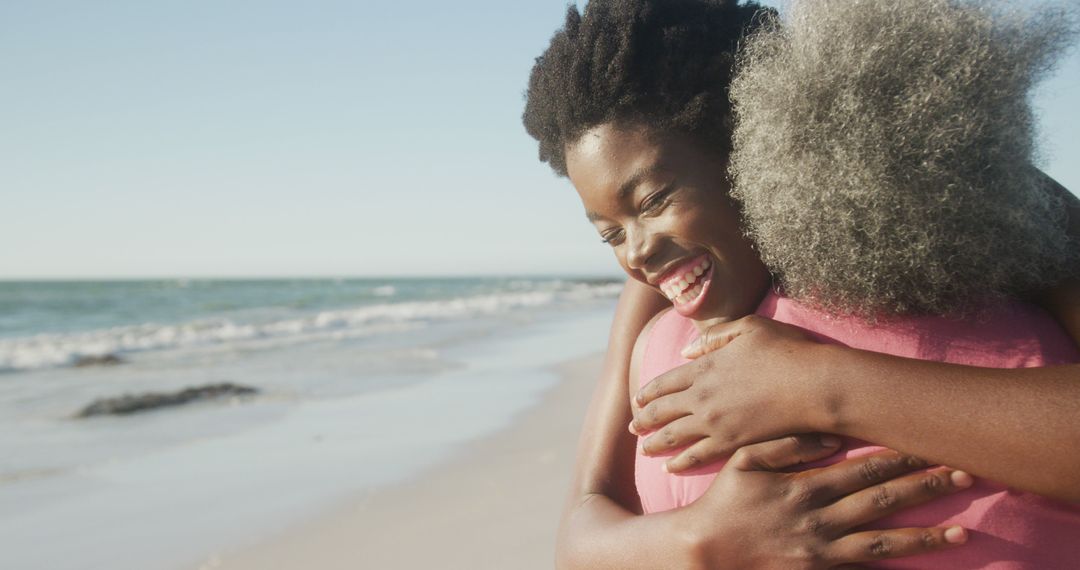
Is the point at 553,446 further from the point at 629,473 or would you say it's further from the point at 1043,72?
the point at 1043,72

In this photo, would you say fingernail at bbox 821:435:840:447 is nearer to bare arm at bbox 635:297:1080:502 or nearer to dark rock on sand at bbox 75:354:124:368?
bare arm at bbox 635:297:1080:502

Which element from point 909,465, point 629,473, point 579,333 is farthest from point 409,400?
point 579,333

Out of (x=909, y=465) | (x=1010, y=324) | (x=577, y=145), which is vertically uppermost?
(x=577, y=145)

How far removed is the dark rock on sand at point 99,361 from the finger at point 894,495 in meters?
12.7

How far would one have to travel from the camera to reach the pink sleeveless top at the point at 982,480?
4.73 ft

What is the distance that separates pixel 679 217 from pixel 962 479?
0.81 m

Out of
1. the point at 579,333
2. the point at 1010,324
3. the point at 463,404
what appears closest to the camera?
the point at 1010,324

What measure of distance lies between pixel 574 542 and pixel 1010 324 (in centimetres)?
107

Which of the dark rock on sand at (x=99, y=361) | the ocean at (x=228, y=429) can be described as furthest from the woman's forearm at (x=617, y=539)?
the dark rock on sand at (x=99, y=361)

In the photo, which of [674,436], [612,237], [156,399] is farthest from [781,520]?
[156,399]

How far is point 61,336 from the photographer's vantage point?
61.4 ft

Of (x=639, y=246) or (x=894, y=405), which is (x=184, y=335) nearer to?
(x=639, y=246)

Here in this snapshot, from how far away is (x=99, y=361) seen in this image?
1262 cm

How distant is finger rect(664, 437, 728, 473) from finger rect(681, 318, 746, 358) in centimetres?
20
